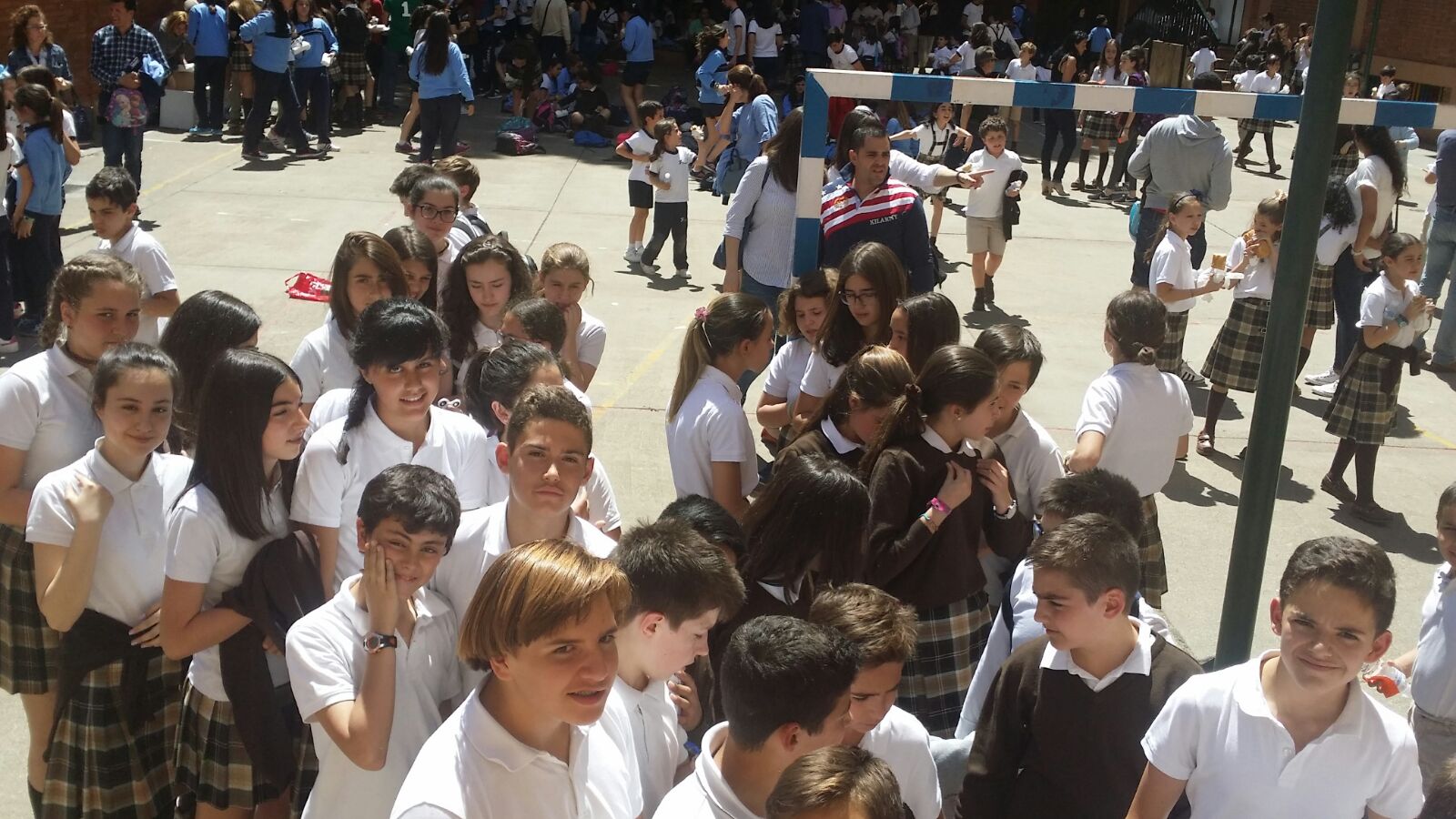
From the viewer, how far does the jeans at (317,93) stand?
1496cm

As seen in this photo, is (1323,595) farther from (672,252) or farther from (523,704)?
(672,252)

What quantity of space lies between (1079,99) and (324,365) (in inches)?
126

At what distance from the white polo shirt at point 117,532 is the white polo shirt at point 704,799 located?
1.68m

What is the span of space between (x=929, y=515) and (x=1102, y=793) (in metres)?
1.03

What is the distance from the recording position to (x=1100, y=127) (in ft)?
50.0

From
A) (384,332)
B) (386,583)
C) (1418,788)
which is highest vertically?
(384,332)

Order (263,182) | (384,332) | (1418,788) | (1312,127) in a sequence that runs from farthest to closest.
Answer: (263,182)
(384,332)
(1312,127)
(1418,788)

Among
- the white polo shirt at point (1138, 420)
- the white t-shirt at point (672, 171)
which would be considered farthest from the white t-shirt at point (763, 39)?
the white polo shirt at point (1138, 420)

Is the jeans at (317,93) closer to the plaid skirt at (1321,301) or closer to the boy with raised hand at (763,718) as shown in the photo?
the plaid skirt at (1321,301)

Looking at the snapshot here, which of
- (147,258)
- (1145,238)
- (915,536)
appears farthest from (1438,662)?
(1145,238)

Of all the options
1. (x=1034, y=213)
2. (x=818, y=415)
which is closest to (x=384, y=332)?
(x=818, y=415)

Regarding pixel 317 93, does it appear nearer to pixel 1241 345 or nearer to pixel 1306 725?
pixel 1241 345

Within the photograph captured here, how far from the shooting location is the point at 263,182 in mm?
13484

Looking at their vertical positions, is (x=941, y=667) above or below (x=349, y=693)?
below
